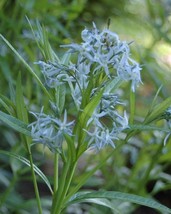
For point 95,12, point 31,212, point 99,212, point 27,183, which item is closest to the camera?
point 99,212

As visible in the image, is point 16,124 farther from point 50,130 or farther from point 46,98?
point 46,98

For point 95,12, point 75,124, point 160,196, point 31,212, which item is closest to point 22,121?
point 75,124

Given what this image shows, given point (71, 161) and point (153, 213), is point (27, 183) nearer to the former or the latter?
point (153, 213)

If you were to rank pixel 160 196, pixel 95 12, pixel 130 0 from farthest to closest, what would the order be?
pixel 95 12 < pixel 130 0 < pixel 160 196

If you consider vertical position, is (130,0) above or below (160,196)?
above

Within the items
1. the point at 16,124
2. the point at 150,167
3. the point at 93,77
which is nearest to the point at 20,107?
the point at 16,124

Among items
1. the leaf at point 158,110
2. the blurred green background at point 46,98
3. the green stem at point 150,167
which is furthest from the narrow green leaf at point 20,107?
the green stem at point 150,167

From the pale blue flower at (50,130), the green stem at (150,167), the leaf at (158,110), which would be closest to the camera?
the pale blue flower at (50,130)

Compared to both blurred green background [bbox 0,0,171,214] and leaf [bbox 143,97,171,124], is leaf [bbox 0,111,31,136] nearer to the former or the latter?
blurred green background [bbox 0,0,171,214]

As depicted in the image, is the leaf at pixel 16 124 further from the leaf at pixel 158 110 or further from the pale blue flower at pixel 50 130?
the leaf at pixel 158 110
